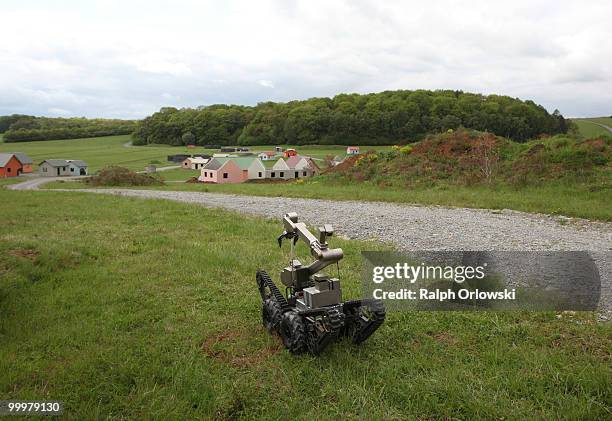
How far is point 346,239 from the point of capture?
1101cm

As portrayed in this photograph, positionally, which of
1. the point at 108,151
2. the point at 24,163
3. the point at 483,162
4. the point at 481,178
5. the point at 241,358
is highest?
the point at 108,151

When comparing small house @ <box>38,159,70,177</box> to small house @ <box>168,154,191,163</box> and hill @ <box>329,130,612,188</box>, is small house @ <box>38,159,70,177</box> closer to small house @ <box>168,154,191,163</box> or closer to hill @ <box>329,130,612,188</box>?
small house @ <box>168,154,191,163</box>

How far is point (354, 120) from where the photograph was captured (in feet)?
262

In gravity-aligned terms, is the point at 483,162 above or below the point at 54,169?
above

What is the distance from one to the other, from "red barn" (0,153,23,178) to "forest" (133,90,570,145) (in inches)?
1743

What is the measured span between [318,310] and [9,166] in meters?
67.0

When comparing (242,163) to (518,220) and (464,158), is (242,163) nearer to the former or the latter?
(464,158)

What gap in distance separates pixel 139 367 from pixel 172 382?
48cm

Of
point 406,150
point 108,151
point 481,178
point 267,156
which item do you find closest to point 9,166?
point 108,151

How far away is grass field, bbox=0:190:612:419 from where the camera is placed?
397cm

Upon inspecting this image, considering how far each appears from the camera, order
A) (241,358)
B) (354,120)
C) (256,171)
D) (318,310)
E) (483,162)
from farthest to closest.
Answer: (354,120)
(256,171)
(483,162)
(241,358)
(318,310)

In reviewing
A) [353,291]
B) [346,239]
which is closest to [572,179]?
[346,239]

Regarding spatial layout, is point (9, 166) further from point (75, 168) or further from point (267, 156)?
point (267, 156)

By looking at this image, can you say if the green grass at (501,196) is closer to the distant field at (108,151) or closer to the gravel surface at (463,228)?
the gravel surface at (463,228)
